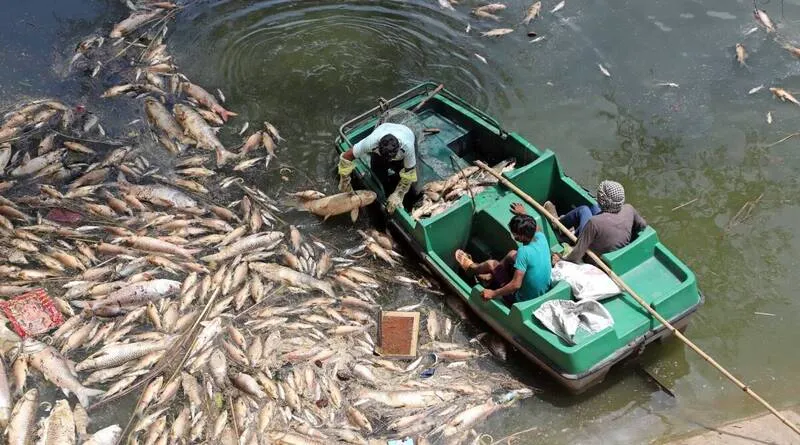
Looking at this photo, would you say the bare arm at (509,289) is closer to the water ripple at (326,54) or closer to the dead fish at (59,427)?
the dead fish at (59,427)

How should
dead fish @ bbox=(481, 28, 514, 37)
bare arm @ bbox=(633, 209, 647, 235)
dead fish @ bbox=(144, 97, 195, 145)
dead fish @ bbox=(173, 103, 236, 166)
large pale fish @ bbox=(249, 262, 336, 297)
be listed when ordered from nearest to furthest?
→ bare arm @ bbox=(633, 209, 647, 235) < large pale fish @ bbox=(249, 262, 336, 297) < dead fish @ bbox=(173, 103, 236, 166) < dead fish @ bbox=(144, 97, 195, 145) < dead fish @ bbox=(481, 28, 514, 37)

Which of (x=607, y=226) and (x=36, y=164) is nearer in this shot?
(x=607, y=226)

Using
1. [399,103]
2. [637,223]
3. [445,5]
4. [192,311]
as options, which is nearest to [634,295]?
[637,223]

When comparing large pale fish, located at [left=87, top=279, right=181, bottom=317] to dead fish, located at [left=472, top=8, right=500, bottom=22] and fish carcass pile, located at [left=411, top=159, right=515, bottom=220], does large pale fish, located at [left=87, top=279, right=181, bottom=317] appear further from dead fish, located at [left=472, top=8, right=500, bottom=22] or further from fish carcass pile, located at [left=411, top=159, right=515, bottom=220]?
dead fish, located at [left=472, top=8, right=500, bottom=22]

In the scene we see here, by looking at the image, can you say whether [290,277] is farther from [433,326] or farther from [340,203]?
[433,326]

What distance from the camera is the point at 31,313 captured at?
25.9ft

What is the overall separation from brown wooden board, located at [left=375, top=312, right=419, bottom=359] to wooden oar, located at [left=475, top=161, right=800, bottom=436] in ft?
6.39

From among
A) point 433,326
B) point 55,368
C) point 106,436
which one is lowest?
point 433,326

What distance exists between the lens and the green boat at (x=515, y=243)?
680cm

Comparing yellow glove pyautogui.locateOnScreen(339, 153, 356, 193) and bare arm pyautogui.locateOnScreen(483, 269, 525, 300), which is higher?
yellow glove pyautogui.locateOnScreen(339, 153, 356, 193)

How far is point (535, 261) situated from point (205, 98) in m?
6.84

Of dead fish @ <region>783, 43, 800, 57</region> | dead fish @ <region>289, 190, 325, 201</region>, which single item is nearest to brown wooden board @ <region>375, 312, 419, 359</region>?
dead fish @ <region>289, 190, 325, 201</region>

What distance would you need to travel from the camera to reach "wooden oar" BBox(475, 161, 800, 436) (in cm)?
650

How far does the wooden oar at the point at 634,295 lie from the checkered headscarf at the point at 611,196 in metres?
0.53
